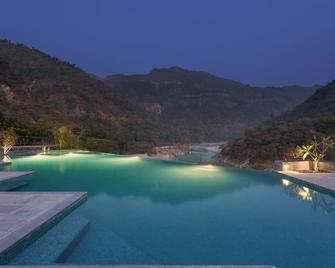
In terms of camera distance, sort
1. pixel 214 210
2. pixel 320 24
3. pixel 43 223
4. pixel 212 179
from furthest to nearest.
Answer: pixel 320 24 → pixel 212 179 → pixel 214 210 → pixel 43 223

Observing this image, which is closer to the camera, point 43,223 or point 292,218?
point 43,223

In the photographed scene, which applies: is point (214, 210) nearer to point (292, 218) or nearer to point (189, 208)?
point (189, 208)

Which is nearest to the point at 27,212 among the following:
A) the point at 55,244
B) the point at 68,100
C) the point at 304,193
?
the point at 55,244

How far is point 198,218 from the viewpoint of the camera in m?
6.48

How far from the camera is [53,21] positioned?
441ft

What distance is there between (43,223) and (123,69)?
514 ft

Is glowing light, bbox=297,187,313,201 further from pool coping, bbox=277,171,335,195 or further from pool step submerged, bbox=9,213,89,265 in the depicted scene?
pool step submerged, bbox=9,213,89,265

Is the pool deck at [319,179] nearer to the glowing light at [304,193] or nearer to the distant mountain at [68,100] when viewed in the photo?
the glowing light at [304,193]

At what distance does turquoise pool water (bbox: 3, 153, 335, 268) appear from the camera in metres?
4.62

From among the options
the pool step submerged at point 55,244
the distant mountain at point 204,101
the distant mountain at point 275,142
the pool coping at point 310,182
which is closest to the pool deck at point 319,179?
the pool coping at point 310,182

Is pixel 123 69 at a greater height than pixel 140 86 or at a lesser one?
greater

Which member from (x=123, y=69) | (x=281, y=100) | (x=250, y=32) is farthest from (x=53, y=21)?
(x=281, y=100)

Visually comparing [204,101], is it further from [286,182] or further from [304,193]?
[304,193]

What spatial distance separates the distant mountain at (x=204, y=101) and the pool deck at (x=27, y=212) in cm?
5134
